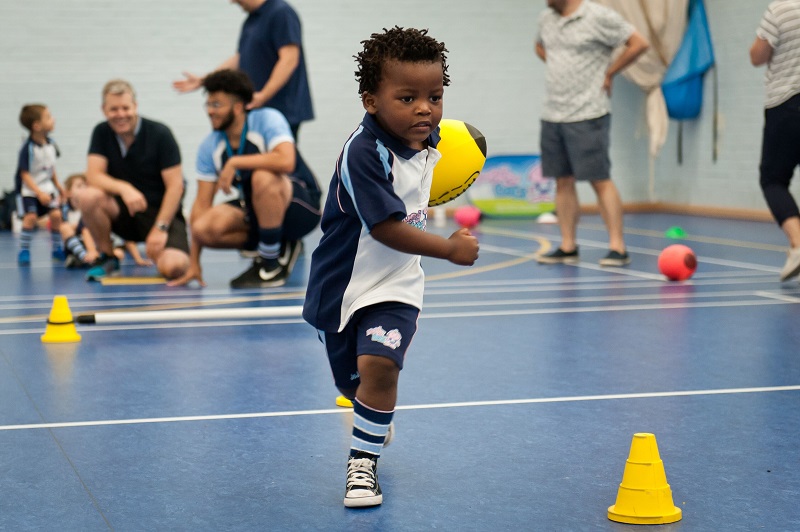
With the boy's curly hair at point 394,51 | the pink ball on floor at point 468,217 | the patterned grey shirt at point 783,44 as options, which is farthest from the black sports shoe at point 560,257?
the boy's curly hair at point 394,51

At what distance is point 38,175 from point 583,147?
15.6ft

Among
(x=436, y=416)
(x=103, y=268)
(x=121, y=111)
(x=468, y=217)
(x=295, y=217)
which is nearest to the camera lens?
(x=436, y=416)

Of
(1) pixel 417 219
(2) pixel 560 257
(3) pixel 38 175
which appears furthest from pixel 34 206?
(1) pixel 417 219

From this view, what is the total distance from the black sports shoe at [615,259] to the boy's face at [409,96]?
4975 millimetres

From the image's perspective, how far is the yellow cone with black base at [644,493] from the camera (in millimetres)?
2363

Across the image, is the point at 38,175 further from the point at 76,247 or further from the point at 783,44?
the point at 783,44

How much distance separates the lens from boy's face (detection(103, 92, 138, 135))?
22.2ft

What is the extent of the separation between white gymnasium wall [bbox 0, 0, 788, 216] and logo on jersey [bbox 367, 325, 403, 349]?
32.3 feet

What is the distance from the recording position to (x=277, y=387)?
151 inches

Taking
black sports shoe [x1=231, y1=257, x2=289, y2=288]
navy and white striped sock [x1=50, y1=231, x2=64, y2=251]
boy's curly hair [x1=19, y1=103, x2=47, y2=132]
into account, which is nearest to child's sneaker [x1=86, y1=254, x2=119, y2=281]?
black sports shoe [x1=231, y1=257, x2=289, y2=288]

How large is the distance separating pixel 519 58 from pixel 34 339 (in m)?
9.48

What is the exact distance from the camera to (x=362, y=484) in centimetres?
255

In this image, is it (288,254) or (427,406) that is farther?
(288,254)

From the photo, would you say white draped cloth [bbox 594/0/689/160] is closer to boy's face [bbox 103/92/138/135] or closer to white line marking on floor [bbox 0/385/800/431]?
boy's face [bbox 103/92/138/135]
